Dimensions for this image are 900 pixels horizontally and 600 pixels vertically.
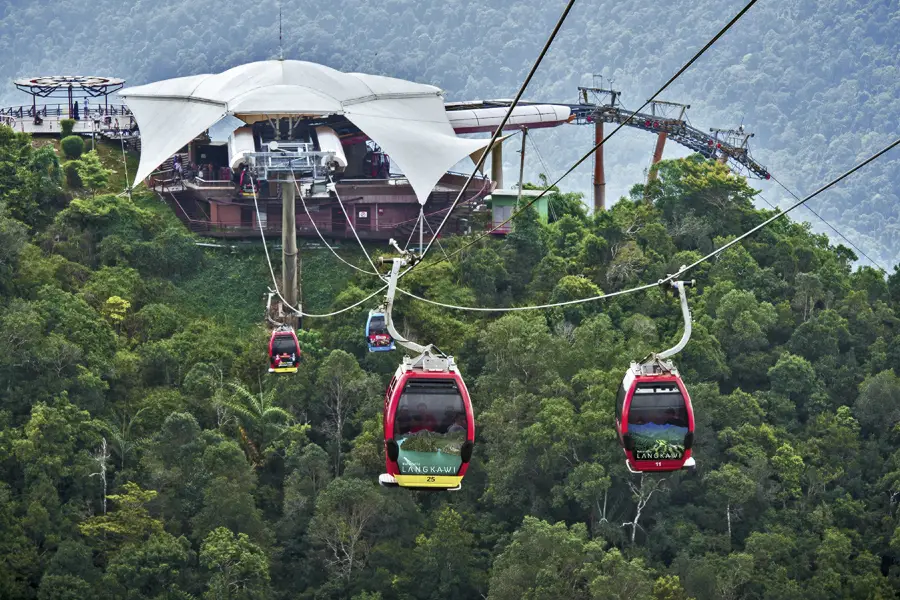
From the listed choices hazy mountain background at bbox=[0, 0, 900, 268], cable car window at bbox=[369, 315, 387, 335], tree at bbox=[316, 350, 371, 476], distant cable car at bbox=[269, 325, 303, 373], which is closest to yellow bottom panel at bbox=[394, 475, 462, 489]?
distant cable car at bbox=[269, 325, 303, 373]

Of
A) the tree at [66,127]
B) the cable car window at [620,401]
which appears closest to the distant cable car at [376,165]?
the tree at [66,127]

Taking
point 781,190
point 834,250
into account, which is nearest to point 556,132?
point 781,190

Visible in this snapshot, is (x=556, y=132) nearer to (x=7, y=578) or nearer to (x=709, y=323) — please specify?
(x=709, y=323)

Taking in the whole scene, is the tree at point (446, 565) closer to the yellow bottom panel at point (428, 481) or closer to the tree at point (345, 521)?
the tree at point (345, 521)

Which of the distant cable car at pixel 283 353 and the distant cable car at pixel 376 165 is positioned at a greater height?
the distant cable car at pixel 376 165

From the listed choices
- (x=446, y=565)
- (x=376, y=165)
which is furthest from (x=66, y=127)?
(x=446, y=565)

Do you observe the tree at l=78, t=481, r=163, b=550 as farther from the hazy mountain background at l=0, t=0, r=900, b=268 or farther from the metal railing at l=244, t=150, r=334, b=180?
the hazy mountain background at l=0, t=0, r=900, b=268
